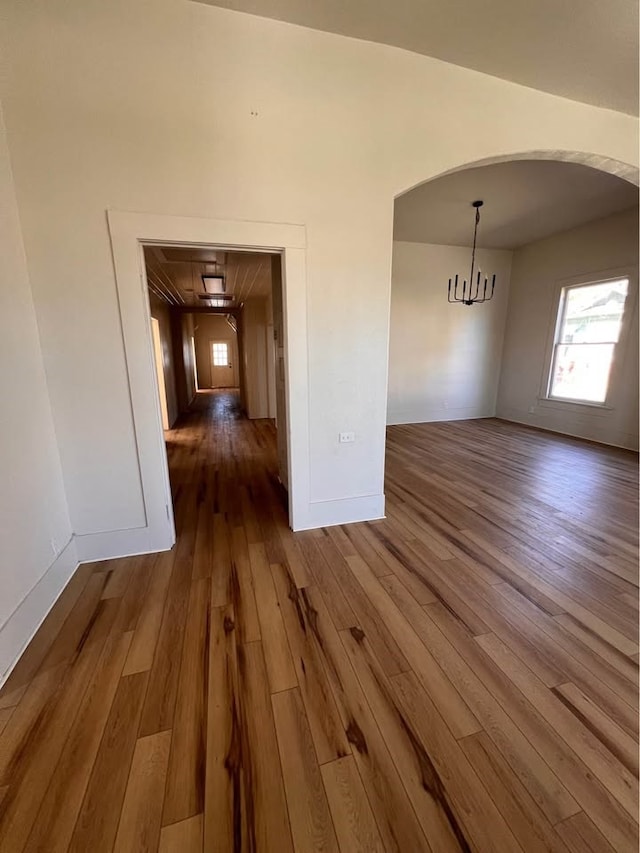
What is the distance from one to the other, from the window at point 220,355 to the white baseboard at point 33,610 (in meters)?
13.5

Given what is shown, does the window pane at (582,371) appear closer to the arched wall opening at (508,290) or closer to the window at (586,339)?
the window at (586,339)

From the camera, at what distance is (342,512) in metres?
2.78

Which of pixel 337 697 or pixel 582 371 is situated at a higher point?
pixel 582 371

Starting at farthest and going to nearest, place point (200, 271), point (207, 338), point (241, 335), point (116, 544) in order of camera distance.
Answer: point (207, 338)
point (241, 335)
point (200, 271)
point (116, 544)

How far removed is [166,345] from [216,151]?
5.92 meters

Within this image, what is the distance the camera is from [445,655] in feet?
5.18

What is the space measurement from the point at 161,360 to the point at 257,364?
2027mm

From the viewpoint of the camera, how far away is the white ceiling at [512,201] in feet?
11.8

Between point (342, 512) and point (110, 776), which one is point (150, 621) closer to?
point (110, 776)

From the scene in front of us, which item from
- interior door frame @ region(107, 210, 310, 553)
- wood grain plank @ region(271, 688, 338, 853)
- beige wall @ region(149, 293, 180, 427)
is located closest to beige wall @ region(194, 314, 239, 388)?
beige wall @ region(149, 293, 180, 427)

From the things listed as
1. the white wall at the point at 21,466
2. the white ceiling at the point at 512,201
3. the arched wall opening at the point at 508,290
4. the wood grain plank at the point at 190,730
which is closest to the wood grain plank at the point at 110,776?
the wood grain plank at the point at 190,730

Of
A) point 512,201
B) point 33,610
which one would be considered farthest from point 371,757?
point 512,201

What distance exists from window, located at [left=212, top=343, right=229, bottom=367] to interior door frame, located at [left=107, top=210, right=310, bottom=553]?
43.6ft

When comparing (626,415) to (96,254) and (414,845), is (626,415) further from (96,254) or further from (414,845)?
(96,254)
